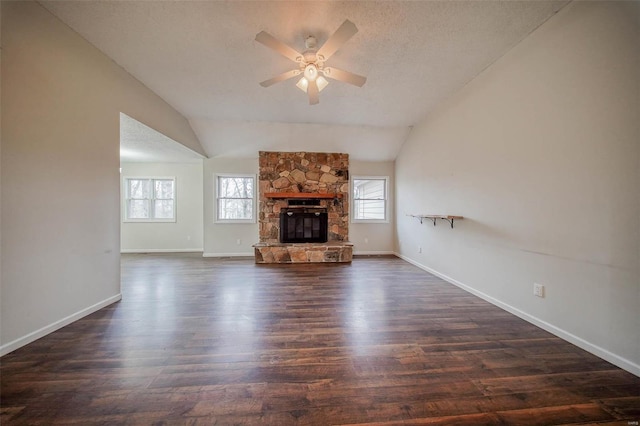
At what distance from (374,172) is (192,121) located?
168 inches

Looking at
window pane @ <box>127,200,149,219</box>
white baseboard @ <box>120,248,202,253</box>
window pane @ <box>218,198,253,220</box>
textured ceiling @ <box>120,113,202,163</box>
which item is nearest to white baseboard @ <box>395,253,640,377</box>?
window pane @ <box>218,198,253,220</box>

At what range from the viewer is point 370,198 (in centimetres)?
611

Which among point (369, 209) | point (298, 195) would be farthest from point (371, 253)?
point (298, 195)

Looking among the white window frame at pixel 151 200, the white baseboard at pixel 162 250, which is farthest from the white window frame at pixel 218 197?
the white window frame at pixel 151 200

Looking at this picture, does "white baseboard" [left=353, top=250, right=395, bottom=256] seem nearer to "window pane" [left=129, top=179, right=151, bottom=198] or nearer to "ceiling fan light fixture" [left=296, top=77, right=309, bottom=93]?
"ceiling fan light fixture" [left=296, top=77, right=309, bottom=93]

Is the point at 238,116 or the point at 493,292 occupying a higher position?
the point at 238,116

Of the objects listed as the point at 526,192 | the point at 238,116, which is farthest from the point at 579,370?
the point at 238,116

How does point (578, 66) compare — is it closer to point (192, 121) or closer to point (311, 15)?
point (311, 15)

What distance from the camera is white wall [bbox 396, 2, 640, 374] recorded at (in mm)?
1663

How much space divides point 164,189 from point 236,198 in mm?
2228

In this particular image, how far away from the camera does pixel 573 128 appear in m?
1.96

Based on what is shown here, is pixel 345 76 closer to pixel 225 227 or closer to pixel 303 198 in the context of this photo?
pixel 303 198

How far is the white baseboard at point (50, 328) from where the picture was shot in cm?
181

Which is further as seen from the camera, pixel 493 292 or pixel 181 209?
pixel 181 209
